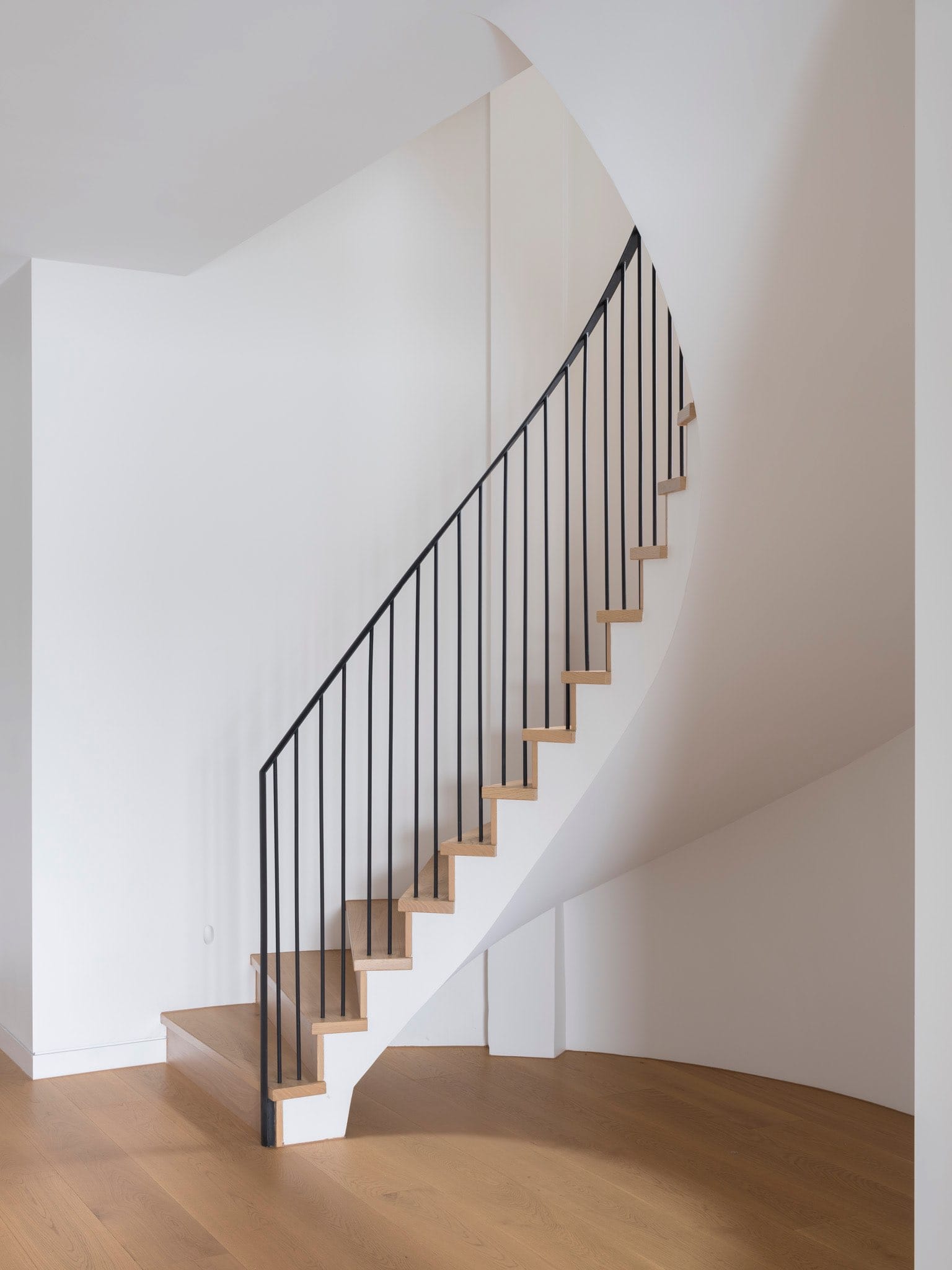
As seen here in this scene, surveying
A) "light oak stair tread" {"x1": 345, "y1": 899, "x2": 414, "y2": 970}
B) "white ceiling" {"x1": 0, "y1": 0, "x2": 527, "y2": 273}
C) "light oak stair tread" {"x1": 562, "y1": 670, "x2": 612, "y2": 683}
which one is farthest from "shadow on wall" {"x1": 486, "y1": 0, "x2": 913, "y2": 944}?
"white ceiling" {"x1": 0, "y1": 0, "x2": 527, "y2": 273}

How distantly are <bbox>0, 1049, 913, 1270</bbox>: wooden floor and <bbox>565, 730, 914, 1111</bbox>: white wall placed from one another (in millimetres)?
200

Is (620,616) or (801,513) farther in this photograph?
(620,616)

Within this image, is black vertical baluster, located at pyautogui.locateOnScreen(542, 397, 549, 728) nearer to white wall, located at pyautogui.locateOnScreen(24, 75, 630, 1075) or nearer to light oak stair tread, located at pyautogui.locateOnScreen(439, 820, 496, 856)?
white wall, located at pyautogui.locateOnScreen(24, 75, 630, 1075)

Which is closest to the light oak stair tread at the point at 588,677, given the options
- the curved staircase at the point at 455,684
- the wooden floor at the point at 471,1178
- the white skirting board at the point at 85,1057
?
the curved staircase at the point at 455,684

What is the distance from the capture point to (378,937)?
458 cm

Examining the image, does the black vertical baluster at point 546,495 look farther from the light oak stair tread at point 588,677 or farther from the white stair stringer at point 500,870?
the white stair stringer at point 500,870

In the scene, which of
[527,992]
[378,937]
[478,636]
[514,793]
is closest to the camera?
[514,793]

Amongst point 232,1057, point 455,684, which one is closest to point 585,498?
point 455,684

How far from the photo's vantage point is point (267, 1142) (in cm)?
392

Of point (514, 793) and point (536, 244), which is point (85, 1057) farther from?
point (536, 244)

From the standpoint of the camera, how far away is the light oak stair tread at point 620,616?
12.2 feet

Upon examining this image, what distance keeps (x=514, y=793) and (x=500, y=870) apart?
284 mm

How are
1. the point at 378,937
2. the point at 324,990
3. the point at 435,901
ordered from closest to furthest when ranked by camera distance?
the point at 435,901 → the point at 324,990 → the point at 378,937

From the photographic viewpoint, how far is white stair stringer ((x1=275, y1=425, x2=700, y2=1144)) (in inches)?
147
